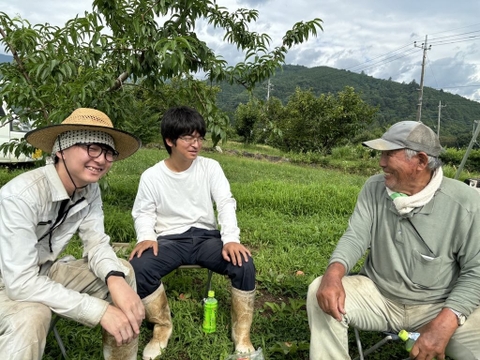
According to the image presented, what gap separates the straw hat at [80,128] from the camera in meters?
2.04

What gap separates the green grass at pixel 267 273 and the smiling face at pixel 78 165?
129 cm

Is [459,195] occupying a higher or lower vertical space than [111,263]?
higher

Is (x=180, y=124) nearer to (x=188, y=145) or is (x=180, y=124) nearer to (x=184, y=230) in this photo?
(x=188, y=145)

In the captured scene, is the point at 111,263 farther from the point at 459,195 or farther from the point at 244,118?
the point at 244,118

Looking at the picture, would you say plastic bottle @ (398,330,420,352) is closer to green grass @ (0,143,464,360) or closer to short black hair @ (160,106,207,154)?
green grass @ (0,143,464,360)

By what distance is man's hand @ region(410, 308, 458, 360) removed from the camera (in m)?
1.92

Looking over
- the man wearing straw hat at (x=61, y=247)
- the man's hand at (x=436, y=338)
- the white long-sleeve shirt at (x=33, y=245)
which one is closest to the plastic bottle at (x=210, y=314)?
the man wearing straw hat at (x=61, y=247)

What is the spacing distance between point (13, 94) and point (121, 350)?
7.86ft

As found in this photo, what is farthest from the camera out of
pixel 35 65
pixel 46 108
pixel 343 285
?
pixel 46 108

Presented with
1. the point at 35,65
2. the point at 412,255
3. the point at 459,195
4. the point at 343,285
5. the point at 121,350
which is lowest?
the point at 121,350

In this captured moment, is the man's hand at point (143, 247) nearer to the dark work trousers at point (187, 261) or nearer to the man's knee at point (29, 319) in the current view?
the dark work trousers at point (187, 261)

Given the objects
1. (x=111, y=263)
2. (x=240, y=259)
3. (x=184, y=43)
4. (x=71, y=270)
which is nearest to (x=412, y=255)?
(x=240, y=259)

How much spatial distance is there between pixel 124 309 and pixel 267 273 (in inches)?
86.3

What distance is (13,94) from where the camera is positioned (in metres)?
3.26
